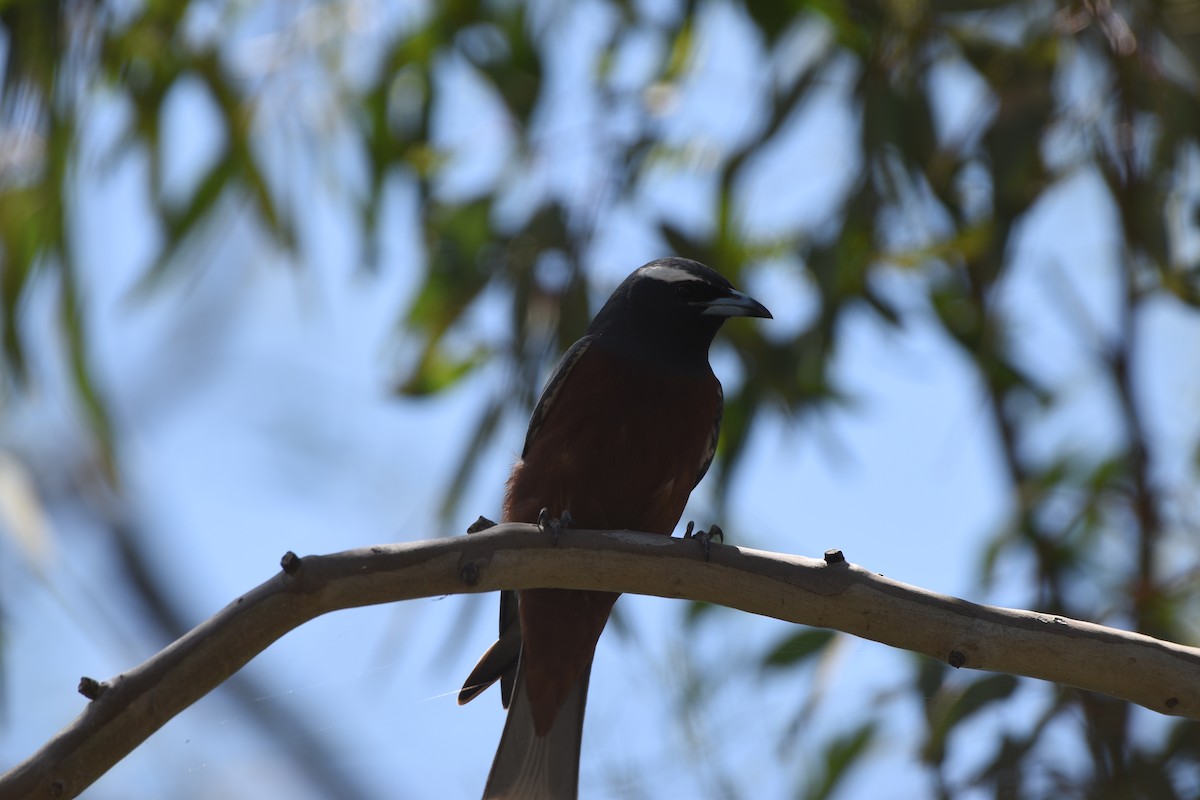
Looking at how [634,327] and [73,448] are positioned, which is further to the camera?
[73,448]

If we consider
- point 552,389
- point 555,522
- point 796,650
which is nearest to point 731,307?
point 552,389

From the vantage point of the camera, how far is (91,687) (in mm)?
2191

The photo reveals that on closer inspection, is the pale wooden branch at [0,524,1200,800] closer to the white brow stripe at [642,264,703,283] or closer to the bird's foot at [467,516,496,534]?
the bird's foot at [467,516,496,534]

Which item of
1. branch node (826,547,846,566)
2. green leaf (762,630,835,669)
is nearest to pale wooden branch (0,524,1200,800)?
branch node (826,547,846,566)

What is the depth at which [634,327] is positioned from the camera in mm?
3539

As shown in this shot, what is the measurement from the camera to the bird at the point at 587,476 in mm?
3119

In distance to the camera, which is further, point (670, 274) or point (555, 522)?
point (670, 274)

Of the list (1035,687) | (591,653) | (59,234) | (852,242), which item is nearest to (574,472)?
(591,653)

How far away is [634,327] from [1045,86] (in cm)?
191

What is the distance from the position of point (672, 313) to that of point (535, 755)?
1193mm

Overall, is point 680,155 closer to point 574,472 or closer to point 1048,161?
point 1048,161

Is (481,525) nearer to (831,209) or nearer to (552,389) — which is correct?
(552,389)

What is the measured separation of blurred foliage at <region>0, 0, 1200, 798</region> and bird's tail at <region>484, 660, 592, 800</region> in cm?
114

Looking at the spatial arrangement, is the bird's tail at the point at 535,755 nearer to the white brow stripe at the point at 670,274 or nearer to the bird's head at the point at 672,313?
the bird's head at the point at 672,313
